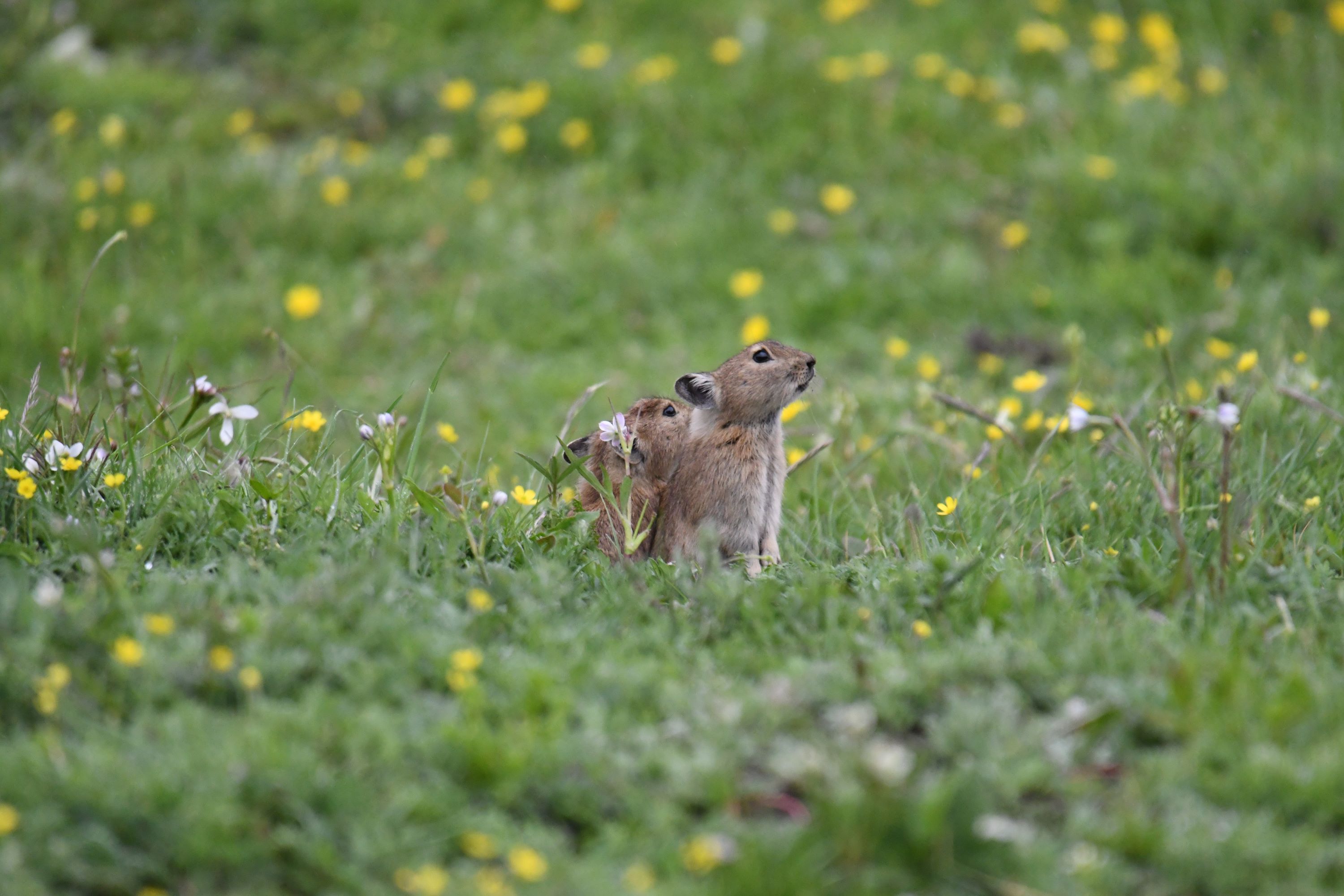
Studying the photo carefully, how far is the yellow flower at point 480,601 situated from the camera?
3.62 metres

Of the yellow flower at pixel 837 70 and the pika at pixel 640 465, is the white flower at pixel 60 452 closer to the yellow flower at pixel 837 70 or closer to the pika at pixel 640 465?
the pika at pixel 640 465

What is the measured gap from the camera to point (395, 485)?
14.7ft

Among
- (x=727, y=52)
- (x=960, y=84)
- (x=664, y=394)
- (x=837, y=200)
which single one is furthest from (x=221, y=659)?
(x=960, y=84)

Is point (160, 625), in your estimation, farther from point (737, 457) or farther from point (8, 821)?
→ point (737, 457)

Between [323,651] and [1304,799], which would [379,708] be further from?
[1304,799]

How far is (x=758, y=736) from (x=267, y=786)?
3.70ft

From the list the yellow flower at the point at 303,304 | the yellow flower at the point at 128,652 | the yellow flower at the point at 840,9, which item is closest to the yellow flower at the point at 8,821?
the yellow flower at the point at 128,652

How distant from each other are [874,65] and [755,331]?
2.87m

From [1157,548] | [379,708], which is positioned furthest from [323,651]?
[1157,548]

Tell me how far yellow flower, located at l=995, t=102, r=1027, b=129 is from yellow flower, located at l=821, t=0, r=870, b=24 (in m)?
1.60

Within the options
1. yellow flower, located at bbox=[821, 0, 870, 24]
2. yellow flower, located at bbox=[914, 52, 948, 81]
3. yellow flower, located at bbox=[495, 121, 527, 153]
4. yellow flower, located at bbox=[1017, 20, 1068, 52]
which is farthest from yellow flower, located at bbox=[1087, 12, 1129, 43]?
yellow flower, located at bbox=[495, 121, 527, 153]

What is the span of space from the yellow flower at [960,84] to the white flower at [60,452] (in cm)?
703

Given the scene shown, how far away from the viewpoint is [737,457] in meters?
4.81

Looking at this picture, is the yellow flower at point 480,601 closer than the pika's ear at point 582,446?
Yes
